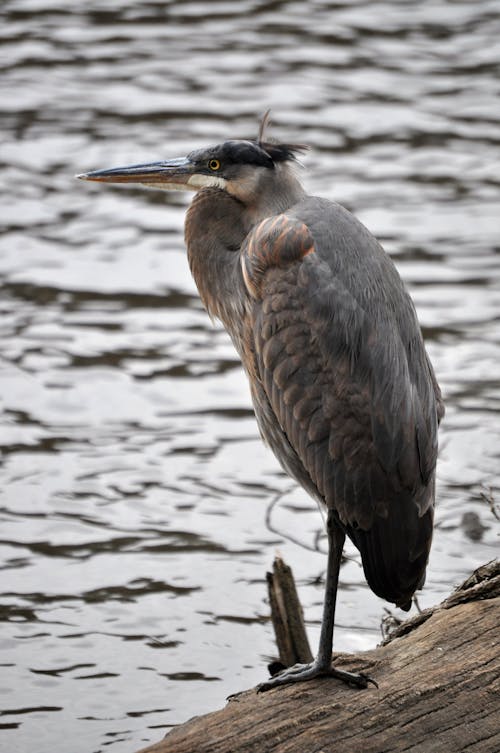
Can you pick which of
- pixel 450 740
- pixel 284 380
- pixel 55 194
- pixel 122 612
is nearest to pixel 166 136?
pixel 55 194

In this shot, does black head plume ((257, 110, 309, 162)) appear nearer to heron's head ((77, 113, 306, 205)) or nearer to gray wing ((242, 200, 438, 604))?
heron's head ((77, 113, 306, 205))

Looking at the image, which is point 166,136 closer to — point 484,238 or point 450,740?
point 484,238

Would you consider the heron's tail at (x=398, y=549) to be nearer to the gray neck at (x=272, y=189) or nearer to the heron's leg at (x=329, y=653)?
the heron's leg at (x=329, y=653)

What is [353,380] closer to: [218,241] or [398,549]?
[398,549]

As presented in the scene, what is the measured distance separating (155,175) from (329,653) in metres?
2.05

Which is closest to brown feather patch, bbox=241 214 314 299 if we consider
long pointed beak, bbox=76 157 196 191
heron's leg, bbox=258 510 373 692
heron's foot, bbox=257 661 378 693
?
long pointed beak, bbox=76 157 196 191

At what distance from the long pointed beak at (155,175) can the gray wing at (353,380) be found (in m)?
0.64

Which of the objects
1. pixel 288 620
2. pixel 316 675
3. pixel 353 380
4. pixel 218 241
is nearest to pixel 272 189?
pixel 218 241

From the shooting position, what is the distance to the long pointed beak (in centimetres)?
534

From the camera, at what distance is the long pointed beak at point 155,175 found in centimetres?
534

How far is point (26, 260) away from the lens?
1013cm

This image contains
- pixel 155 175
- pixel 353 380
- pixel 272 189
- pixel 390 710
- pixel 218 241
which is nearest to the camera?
pixel 390 710

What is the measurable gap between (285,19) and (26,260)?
596 cm

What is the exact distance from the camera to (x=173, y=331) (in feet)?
30.4
